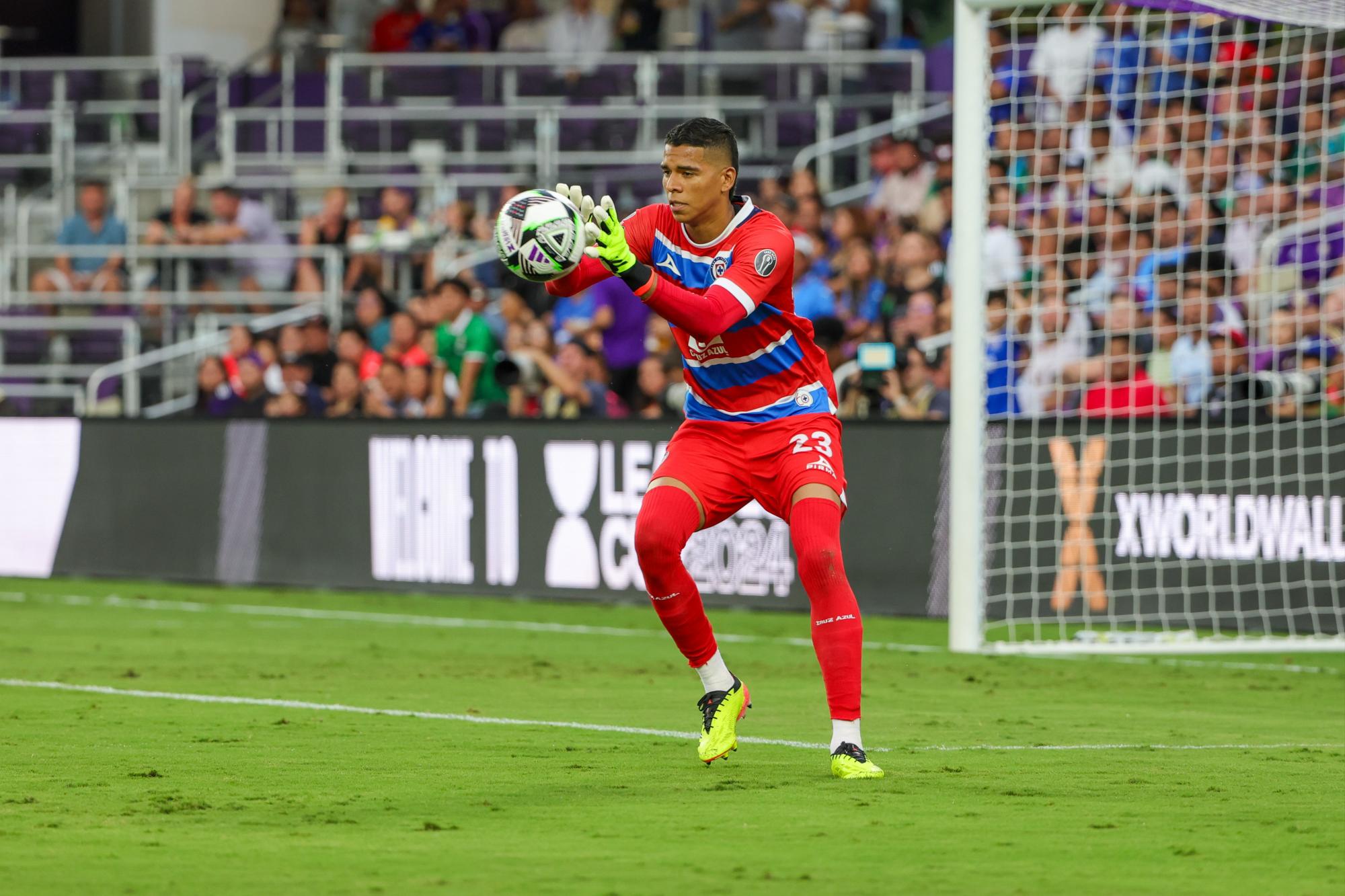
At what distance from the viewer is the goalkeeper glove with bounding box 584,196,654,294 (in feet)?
22.4

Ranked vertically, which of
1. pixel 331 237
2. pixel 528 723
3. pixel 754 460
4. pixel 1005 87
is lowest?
pixel 528 723

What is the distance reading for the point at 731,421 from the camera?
7.68 m

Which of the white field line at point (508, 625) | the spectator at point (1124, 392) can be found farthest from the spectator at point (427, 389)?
the spectator at point (1124, 392)

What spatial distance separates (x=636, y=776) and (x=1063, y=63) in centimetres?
1160

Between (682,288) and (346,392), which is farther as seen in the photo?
(346,392)

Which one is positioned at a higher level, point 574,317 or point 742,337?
point 574,317

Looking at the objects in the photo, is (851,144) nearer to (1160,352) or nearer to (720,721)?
(1160,352)

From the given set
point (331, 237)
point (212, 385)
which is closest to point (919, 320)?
point (212, 385)

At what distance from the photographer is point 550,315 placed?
18.5m

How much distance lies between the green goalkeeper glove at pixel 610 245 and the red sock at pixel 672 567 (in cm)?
93

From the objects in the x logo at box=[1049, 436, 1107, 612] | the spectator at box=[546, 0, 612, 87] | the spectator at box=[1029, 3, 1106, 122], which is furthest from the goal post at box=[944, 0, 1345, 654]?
the spectator at box=[546, 0, 612, 87]

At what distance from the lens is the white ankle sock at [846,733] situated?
22.9ft

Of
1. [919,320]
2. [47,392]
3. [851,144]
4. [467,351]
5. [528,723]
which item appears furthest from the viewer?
[47,392]

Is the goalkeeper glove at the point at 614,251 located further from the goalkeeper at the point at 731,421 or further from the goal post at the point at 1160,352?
the goal post at the point at 1160,352
